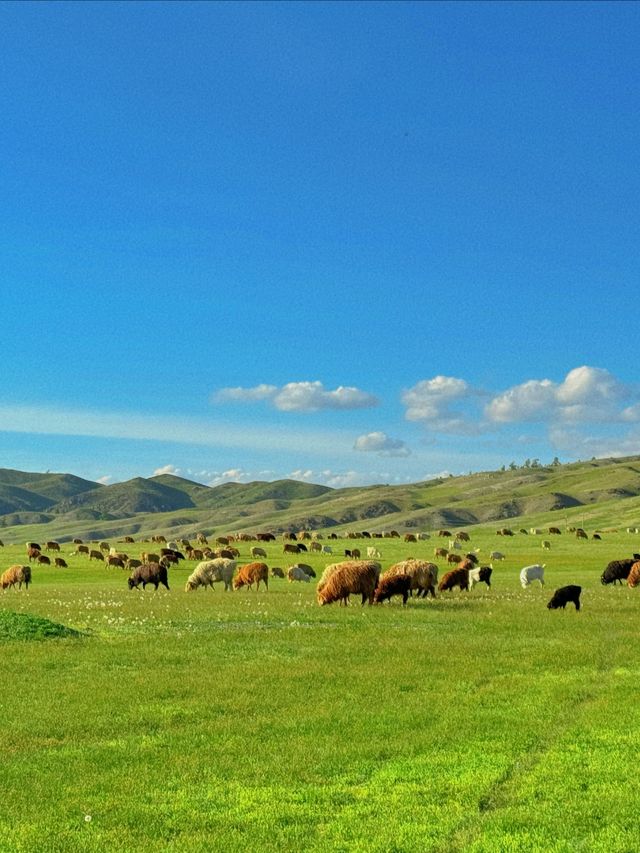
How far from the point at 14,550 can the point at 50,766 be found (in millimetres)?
88530

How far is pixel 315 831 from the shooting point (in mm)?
10578

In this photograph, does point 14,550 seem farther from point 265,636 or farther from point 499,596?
point 265,636

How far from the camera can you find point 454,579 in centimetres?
4481

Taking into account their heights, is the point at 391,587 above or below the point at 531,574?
below

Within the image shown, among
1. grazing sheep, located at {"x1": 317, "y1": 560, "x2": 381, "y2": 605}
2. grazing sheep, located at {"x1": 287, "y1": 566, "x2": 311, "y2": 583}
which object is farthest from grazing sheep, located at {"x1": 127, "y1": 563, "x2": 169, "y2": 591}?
grazing sheep, located at {"x1": 317, "y1": 560, "x2": 381, "y2": 605}

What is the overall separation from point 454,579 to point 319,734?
30.7 m

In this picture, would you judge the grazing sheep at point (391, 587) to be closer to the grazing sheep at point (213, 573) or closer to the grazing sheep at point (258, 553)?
the grazing sheep at point (213, 573)

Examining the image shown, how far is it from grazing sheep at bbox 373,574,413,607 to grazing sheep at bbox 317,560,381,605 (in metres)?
0.43

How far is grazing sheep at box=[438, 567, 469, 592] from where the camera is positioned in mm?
44438

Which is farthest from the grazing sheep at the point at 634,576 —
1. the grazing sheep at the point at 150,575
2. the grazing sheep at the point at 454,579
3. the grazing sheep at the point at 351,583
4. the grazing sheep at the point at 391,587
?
the grazing sheep at the point at 150,575

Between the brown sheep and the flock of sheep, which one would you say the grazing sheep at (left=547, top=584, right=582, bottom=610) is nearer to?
the flock of sheep

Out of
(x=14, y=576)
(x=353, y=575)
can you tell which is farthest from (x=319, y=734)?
(x=14, y=576)

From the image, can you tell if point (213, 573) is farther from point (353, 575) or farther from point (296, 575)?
point (353, 575)

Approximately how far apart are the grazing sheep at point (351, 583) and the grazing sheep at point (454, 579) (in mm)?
8382
